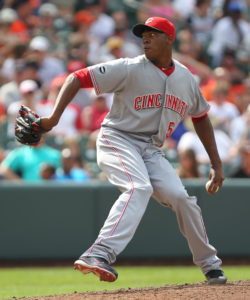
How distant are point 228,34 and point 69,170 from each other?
5.51 metres

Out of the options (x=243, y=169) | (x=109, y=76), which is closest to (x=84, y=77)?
(x=109, y=76)

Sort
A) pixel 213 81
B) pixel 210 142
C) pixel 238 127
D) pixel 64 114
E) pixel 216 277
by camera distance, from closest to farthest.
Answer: pixel 216 277, pixel 210 142, pixel 64 114, pixel 238 127, pixel 213 81

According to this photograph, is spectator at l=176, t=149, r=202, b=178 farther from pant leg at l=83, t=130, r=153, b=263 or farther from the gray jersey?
pant leg at l=83, t=130, r=153, b=263

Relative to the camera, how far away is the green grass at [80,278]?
22.6 ft

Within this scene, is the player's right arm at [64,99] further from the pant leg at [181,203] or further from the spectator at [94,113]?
the spectator at [94,113]

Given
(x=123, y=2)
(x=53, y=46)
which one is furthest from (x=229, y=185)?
(x=123, y=2)

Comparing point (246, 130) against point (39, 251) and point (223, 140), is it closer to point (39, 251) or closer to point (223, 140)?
point (223, 140)

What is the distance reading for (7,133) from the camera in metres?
10.4

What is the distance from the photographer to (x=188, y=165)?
9523mm

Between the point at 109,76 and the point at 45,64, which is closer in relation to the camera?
the point at 109,76

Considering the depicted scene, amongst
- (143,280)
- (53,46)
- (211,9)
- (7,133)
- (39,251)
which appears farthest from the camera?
(211,9)

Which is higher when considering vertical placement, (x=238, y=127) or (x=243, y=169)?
(x=238, y=127)

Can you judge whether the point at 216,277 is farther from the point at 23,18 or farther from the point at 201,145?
the point at 23,18

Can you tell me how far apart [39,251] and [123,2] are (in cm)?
739
